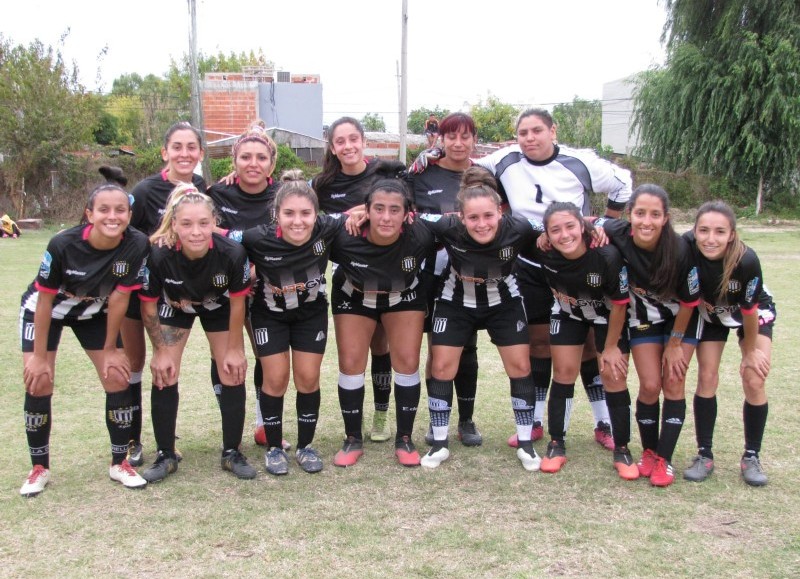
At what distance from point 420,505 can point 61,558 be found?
1.68 meters

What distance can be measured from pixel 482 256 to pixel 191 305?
168cm

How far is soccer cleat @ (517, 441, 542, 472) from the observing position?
4.14 metres

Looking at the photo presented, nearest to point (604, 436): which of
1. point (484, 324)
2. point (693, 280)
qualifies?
point (484, 324)

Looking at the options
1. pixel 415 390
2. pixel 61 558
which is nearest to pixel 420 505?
pixel 415 390

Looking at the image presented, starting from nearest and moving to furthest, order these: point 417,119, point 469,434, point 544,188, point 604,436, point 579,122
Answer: point 544,188
point 604,436
point 469,434
point 579,122
point 417,119

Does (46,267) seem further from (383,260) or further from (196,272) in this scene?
(383,260)

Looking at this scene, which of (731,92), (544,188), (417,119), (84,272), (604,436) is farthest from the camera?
(417,119)

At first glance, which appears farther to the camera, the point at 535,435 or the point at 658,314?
the point at 535,435

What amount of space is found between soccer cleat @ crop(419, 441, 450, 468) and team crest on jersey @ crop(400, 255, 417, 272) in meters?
1.08

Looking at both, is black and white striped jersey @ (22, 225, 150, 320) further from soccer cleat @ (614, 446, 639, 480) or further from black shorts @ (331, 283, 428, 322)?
soccer cleat @ (614, 446, 639, 480)

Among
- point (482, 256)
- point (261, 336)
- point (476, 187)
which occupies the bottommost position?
point (261, 336)

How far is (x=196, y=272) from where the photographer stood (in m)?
3.86

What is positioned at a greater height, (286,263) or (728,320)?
(286,263)

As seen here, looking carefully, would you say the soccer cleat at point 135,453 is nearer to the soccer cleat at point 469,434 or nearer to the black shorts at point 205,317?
the black shorts at point 205,317
